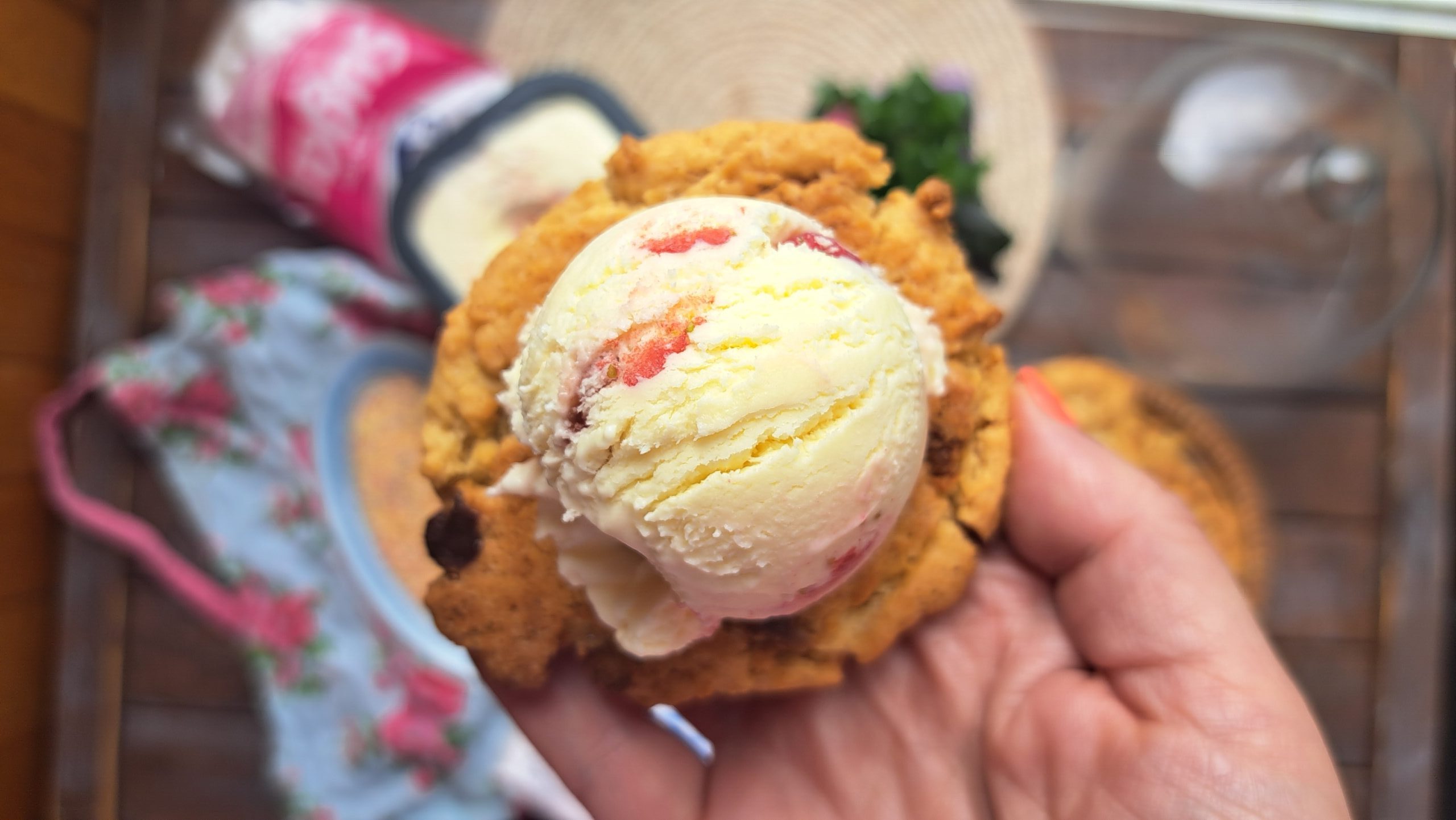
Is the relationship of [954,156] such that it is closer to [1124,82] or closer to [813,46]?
[813,46]

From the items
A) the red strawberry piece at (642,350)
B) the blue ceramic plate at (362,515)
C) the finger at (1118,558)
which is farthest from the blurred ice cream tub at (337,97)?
the finger at (1118,558)

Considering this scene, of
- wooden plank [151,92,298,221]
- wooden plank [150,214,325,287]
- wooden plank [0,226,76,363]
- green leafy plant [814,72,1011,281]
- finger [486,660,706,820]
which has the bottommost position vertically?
finger [486,660,706,820]

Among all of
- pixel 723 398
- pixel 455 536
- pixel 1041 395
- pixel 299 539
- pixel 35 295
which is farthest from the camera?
pixel 299 539

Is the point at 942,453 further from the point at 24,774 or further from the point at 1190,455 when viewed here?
the point at 24,774

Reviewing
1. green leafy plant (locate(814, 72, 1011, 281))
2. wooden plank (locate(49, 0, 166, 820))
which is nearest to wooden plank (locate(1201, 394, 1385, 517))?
green leafy plant (locate(814, 72, 1011, 281))

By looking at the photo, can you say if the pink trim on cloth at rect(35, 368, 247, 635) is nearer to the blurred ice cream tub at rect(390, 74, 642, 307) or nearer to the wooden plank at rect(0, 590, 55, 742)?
the wooden plank at rect(0, 590, 55, 742)

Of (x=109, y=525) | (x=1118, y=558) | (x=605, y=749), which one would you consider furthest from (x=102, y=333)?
(x=1118, y=558)

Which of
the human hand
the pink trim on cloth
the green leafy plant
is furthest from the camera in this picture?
the pink trim on cloth
